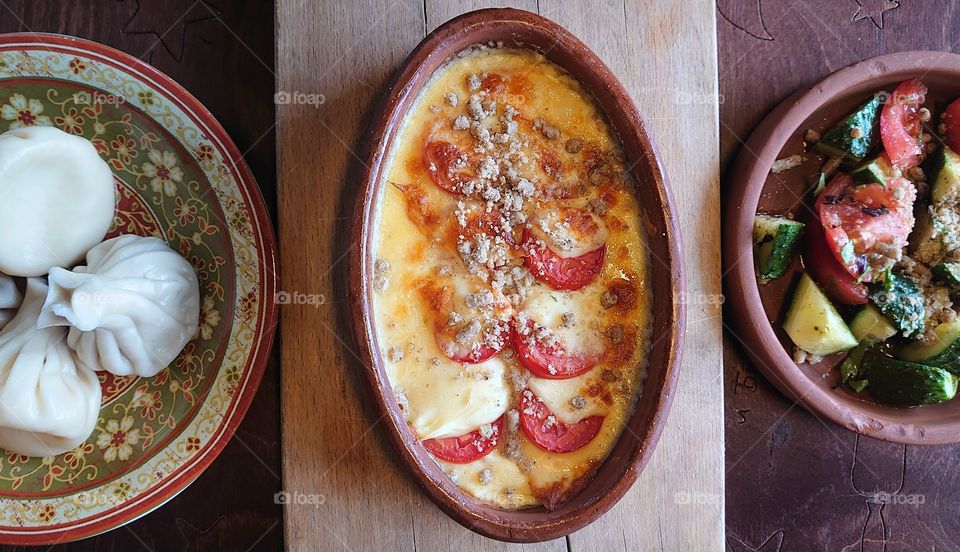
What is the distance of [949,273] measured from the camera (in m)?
1.94

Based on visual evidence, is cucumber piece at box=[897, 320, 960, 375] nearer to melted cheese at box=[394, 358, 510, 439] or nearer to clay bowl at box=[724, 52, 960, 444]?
clay bowl at box=[724, 52, 960, 444]

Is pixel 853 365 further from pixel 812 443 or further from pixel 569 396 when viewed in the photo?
pixel 569 396

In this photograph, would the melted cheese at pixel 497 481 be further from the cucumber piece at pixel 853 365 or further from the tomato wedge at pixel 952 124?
the tomato wedge at pixel 952 124

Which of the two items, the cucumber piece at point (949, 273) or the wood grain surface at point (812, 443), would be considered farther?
the wood grain surface at point (812, 443)

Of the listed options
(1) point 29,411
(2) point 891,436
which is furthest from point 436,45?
(2) point 891,436

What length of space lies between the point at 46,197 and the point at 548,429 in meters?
1.46

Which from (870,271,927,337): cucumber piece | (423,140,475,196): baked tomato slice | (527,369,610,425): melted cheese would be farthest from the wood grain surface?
(423,140,475,196): baked tomato slice

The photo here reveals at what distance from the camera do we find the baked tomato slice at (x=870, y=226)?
1.89 metres

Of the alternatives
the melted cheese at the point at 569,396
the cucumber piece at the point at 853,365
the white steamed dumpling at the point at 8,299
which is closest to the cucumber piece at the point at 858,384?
the cucumber piece at the point at 853,365

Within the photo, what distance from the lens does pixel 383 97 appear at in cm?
A: 157

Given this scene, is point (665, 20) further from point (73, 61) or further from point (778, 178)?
point (73, 61)

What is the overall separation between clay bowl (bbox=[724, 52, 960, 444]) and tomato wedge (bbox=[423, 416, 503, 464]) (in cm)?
81

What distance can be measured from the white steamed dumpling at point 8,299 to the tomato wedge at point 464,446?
4.22 feet

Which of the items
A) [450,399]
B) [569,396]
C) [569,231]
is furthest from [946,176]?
[450,399]
